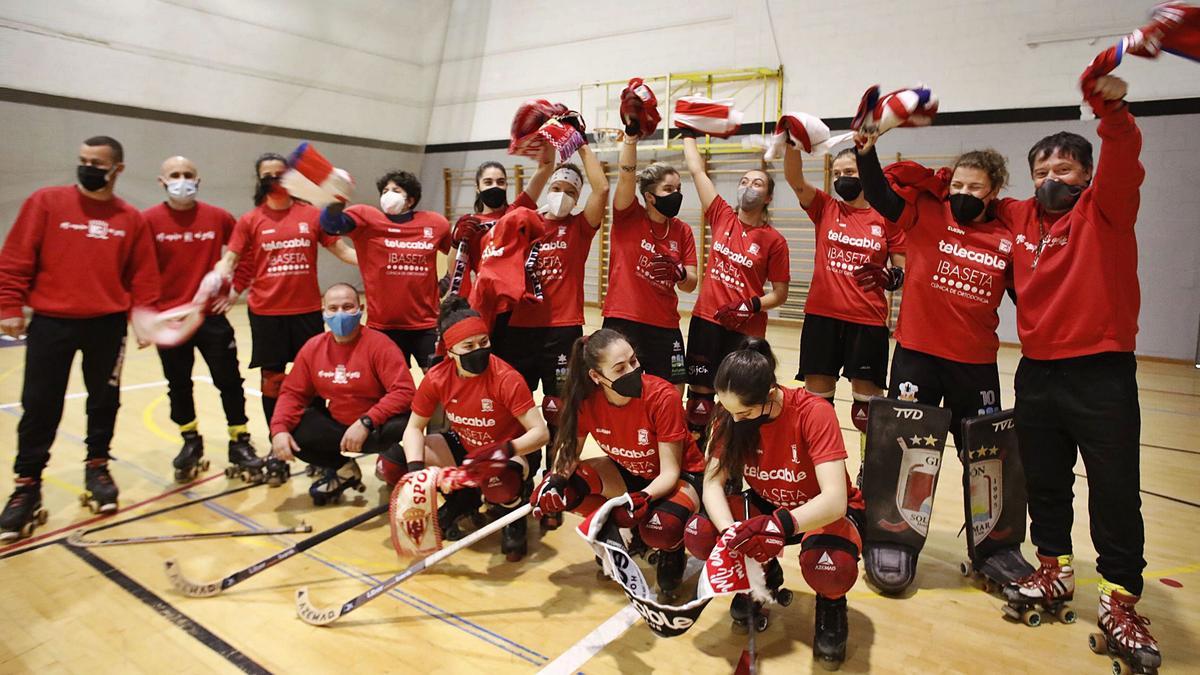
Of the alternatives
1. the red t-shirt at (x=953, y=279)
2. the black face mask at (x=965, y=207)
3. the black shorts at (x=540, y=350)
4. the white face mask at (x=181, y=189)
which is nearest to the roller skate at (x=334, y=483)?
the black shorts at (x=540, y=350)

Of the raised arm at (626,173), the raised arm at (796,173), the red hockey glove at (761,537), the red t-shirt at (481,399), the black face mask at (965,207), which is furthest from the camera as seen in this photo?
the raised arm at (796,173)

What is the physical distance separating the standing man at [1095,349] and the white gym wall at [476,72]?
7.11 m

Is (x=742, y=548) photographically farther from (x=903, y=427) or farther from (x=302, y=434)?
(x=302, y=434)

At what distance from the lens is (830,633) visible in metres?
2.42

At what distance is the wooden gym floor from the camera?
7.93 feet

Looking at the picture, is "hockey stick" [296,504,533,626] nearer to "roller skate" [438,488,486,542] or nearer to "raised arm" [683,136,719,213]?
"roller skate" [438,488,486,542]

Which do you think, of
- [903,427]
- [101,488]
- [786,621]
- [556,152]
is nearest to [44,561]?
[101,488]

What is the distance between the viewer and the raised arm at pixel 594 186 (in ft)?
11.3

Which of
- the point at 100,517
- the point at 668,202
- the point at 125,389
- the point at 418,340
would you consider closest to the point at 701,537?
the point at 668,202

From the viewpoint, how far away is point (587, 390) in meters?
2.89

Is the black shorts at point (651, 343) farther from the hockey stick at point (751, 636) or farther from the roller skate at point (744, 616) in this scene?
the roller skate at point (744, 616)

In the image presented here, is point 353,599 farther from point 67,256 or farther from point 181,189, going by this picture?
point 181,189

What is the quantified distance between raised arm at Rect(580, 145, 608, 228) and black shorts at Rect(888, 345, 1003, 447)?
1609 millimetres

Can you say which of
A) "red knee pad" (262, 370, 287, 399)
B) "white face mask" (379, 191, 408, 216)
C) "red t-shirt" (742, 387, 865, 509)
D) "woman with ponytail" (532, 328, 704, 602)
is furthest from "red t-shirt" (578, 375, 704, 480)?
"red knee pad" (262, 370, 287, 399)
